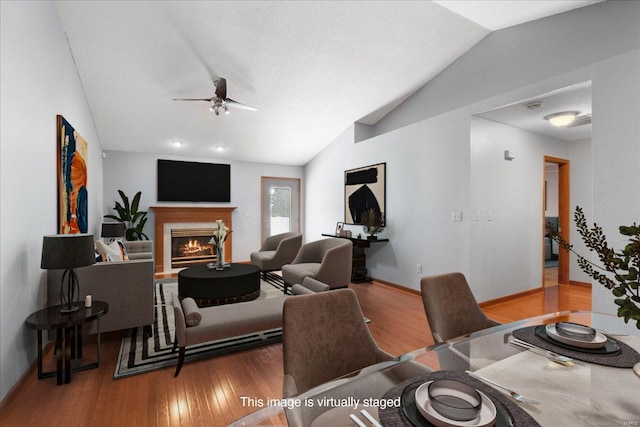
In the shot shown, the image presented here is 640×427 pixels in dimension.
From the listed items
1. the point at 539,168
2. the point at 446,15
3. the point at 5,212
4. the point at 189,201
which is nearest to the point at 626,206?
the point at 539,168

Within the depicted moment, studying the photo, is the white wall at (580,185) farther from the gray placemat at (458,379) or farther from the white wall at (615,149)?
the gray placemat at (458,379)

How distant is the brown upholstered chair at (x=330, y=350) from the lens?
3.68 feet

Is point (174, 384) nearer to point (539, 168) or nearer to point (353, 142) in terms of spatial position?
point (353, 142)

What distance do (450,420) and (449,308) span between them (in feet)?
3.85

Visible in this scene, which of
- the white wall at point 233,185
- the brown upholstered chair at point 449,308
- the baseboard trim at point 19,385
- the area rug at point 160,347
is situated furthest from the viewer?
the white wall at point 233,185

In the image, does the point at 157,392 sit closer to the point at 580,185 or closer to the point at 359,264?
the point at 359,264

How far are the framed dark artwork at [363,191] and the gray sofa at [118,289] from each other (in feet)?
11.9

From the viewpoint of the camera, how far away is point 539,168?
458 cm

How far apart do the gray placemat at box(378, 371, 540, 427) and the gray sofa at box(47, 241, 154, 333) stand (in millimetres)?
2574

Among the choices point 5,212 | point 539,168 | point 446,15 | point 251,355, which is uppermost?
point 446,15

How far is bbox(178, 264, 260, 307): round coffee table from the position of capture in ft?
11.3

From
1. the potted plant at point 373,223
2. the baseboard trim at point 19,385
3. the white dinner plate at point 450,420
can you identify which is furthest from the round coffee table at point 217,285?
the white dinner plate at point 450,420

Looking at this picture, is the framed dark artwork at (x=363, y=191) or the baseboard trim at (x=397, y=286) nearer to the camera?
the baseboard trim at (x=397, y=286)

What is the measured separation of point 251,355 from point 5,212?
2.00 meters
